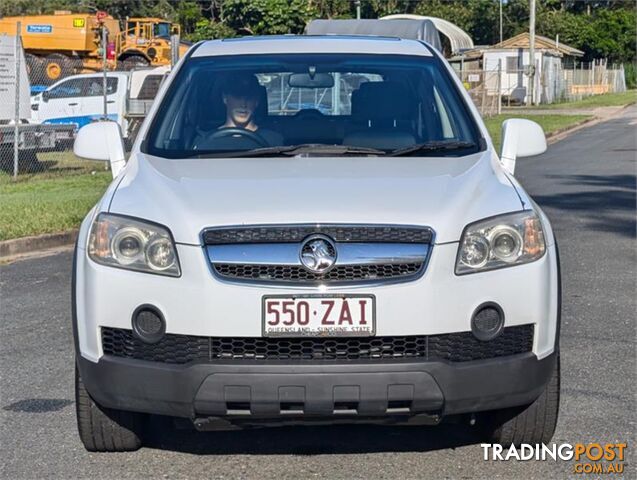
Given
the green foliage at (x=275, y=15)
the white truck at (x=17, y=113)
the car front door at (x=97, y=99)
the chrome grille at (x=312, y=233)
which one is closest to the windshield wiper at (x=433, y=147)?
the chrome grille at (x=312, y=233)

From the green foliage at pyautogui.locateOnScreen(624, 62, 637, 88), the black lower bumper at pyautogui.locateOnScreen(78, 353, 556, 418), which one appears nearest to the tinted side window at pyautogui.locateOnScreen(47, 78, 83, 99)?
the black lower bumper at pyautogui.locateOnScreen(78, 353, 556, 418)

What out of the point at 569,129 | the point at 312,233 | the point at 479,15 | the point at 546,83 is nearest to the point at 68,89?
the point at 569,129

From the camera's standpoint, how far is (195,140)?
551 cm

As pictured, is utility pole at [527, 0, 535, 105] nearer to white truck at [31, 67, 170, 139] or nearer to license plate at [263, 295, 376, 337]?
white truck at [31, 67, 170, 139]

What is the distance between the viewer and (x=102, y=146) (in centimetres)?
559

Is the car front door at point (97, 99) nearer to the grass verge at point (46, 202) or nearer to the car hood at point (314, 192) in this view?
the grass verge at point (46, 202)

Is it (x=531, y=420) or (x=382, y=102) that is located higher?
(x=382, y=102)

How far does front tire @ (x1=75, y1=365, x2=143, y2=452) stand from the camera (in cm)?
477

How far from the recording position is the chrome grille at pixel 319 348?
422 cm

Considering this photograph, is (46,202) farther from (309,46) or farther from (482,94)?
(482,94)

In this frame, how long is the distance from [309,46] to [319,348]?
2.31m

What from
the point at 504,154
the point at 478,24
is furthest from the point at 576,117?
the point at 478,24

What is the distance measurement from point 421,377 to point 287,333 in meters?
0.48

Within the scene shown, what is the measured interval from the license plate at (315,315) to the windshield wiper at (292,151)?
1.18 meters
